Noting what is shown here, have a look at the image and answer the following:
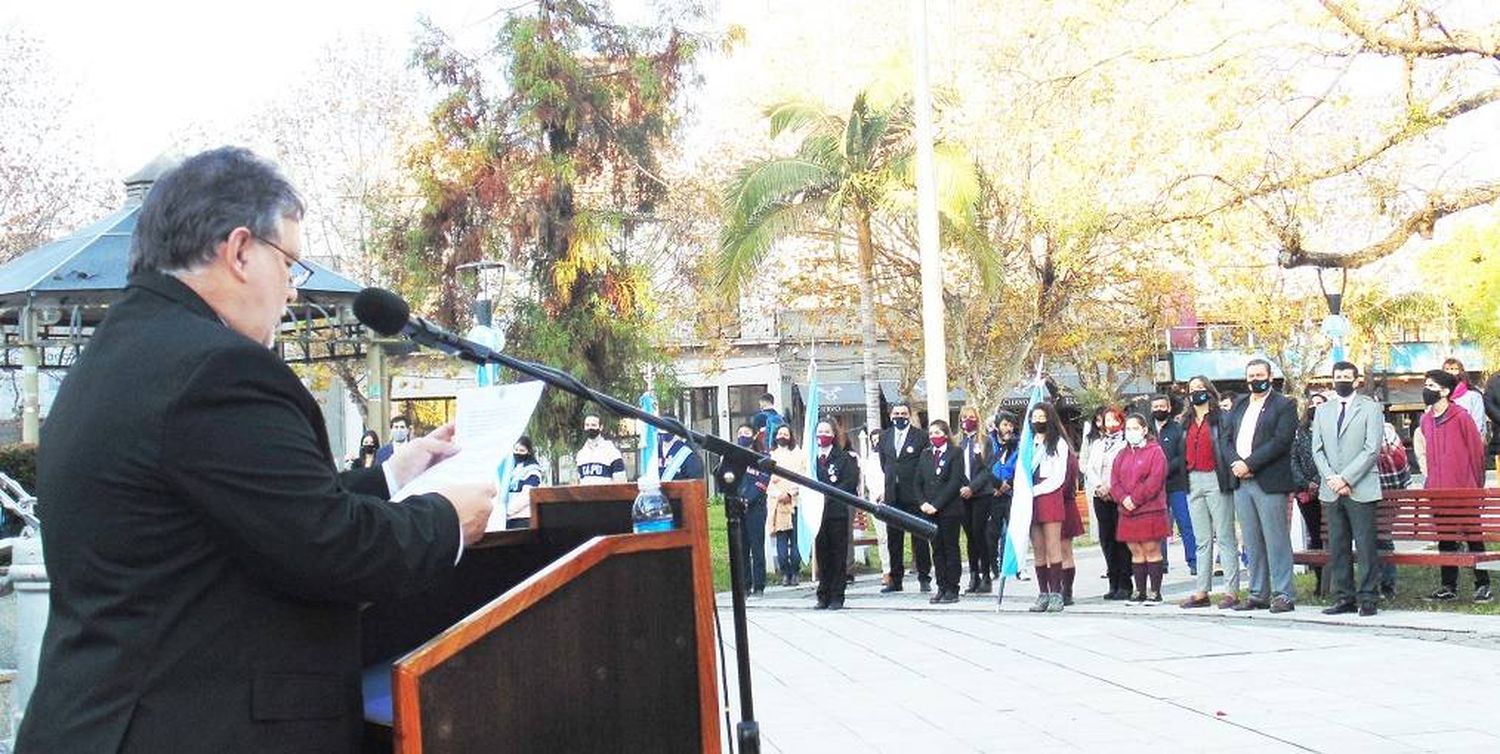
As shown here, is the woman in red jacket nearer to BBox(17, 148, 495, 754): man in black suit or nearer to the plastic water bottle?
the plastic water bottle

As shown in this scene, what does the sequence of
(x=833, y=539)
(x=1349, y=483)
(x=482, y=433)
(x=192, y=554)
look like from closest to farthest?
(x=192, y=554) → (x=482, y=433) → (x=1349, y=483) → (x=833, y=539)

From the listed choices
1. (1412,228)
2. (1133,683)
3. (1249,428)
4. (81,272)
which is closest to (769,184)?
(1412,228)

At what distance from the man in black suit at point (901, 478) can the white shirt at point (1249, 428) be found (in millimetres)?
4213

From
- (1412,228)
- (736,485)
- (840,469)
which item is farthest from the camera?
(840,469)

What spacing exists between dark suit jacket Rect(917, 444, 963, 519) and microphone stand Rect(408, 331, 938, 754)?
36.7ft

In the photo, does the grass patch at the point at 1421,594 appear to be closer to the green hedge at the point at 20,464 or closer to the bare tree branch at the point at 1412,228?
the bare tree branch at the point at 1412,228

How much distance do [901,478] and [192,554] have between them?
45.2 feet

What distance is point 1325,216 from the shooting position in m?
24.2

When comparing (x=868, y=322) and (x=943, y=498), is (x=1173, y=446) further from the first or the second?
(x=868, y=322)

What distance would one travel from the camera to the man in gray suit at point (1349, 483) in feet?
37.3

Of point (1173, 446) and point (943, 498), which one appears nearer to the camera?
point (943, 498)

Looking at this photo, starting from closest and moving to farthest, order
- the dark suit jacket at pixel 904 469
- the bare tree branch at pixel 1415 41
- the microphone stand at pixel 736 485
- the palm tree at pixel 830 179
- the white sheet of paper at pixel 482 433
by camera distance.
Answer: the white sheet of paper at pixel 482 433 < the microphone stand at pixel 736 485 < the bare tree branch at pixel 1415 41 < the dark suit jacket at pixel 904 469 < the palm tree at pixel 830 179

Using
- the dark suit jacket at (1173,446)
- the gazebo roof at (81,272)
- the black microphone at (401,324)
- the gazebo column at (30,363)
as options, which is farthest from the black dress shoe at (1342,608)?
the gazebo column at (30,363)

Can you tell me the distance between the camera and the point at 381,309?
3326 mm
